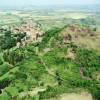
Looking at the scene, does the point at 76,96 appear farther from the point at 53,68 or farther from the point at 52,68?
the point at 52,68

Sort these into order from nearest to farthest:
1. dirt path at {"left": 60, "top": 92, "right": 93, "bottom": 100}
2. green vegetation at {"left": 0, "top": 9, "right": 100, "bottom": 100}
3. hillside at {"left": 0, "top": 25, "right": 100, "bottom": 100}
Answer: dirt path at {"left": 60, "top": 92, "right": 93, "bottom": 100} < hillside at {"left": 0, "top": 25, "right": 100, "bottom": 100} < green vegetation at {"left": 0, "top": 9, "right": 100, "bottom": 100}

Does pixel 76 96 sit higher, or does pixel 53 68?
pixel 53 68

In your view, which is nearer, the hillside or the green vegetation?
the hillside

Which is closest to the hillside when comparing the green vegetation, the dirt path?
the green vegetation

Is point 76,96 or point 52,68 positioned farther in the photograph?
point 52,68

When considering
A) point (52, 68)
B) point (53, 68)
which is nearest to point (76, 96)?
point (53, 68)

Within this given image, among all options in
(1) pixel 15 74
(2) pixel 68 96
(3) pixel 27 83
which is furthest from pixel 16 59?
(2) pixel 68 96

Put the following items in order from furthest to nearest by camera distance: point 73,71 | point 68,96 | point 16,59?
point 16,59 < point 73,71 < point 68,96

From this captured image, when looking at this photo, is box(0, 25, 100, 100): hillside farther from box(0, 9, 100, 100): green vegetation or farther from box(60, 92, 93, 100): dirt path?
box(60, 92, 93, 100): dirt path

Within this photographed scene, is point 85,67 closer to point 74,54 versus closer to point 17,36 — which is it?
point 74,54

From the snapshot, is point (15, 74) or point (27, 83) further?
point (15, 74)

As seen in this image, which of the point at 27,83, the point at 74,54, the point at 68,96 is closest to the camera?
the point at 68,96
